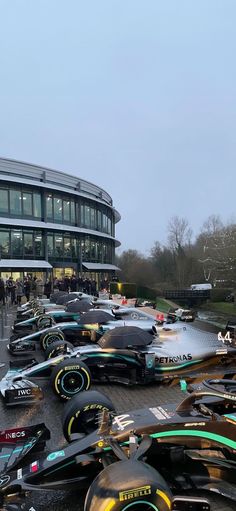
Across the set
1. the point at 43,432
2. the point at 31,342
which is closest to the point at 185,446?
the point at 43,432

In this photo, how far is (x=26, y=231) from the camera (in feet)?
118

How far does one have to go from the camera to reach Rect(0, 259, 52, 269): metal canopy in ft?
109

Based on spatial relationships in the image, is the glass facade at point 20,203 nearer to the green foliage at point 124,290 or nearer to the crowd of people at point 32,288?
the crowd of people at point 32,288

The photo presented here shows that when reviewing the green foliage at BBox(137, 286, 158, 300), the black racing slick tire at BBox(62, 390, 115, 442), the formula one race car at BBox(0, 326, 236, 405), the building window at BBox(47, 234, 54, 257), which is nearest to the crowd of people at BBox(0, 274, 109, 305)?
the building window at BBox(47, 234, 54, 257)

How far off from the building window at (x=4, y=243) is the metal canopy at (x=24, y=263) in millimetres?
967

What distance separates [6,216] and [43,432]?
32014 mm

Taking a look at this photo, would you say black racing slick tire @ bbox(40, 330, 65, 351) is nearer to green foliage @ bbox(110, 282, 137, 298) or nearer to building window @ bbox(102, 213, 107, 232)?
green foliage @ bbox(110, 282, 137, 298)

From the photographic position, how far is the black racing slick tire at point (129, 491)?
114 inches

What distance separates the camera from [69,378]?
6.77 m

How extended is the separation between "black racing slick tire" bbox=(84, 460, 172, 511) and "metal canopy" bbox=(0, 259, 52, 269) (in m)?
31.1

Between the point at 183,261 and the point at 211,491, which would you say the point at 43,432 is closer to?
the point at 211,491

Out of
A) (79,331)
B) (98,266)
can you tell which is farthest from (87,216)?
(79,331)

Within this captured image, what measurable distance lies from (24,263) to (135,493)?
3290 cm

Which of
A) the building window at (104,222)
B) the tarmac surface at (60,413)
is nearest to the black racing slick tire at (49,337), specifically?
the tarmac surface at (60,413)
